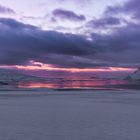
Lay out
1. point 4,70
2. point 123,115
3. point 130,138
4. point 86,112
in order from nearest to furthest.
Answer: point 130,138 → point 123,115 → point 86,112 → point 4,70

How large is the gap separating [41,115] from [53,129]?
301 centimetres

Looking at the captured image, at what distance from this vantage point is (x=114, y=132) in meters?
10.0

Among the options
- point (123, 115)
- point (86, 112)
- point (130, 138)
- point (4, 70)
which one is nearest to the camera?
point (130, 138)

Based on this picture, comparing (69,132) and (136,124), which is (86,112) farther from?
(69,132)

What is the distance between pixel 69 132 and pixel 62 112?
434 cm

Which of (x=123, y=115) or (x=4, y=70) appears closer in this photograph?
(x=123, y=115)

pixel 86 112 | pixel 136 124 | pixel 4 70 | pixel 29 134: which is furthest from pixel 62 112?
pixel 4 70

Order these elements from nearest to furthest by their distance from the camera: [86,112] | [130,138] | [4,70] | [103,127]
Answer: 1. [130,138]
2. [103,127]
3. [86,112]
4. [4,70]

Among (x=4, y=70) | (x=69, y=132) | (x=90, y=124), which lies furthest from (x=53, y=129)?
(x=4, y=70)

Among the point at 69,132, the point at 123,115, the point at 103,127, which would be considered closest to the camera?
the point at 69,132

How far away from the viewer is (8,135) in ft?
31.3

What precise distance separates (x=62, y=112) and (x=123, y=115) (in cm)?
232

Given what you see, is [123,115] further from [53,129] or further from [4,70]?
[4,70]

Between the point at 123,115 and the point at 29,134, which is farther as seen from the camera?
the point at 123,115
